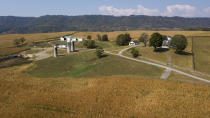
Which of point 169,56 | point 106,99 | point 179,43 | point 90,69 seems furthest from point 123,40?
point 106,99

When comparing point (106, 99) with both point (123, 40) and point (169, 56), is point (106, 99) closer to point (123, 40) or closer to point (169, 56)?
point (169, 56)

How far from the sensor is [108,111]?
2528 centimetres

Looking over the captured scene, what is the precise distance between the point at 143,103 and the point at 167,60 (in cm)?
3371

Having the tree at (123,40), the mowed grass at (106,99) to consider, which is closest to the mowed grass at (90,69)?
the mowed grass at (106,99)

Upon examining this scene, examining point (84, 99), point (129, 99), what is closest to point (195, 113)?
point (129, 99)

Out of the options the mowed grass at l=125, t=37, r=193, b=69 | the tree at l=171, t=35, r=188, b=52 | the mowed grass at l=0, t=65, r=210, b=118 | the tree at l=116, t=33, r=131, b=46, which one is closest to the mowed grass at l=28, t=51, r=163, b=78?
the mowed grass at l=0, t=65, r=210, b=118

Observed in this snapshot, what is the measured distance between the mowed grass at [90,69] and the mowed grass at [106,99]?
731cm

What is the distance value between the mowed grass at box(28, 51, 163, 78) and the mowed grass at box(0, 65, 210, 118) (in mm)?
7311

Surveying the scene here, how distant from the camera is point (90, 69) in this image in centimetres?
5366

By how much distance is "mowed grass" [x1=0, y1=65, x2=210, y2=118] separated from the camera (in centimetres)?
2461

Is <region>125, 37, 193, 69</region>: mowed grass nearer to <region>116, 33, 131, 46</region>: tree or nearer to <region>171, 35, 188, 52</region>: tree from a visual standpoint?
<region>171, 35, 188, 52</region>: tree

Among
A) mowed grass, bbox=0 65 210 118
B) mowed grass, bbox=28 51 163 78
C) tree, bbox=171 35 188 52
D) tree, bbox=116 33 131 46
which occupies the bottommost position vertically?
mowed grass, bbox=0 65 210 118

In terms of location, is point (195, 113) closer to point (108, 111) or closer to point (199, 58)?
point (108, 111)

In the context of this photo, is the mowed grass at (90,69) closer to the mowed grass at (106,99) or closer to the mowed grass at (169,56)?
the mowed grass at (106,99)
